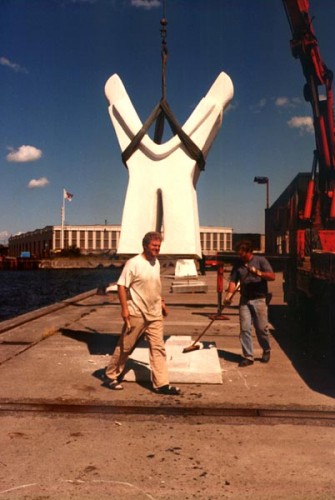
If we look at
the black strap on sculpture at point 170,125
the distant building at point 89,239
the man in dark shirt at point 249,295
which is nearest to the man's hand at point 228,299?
the man in dark shirt at point 249,295

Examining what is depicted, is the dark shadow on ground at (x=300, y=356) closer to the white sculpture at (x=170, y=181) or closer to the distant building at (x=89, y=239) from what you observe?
the white sculpture at (x=170, y=181)

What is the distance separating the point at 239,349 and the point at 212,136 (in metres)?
3.31

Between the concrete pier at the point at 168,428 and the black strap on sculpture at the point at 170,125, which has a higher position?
the black strap on sculpture at the point at 170,125

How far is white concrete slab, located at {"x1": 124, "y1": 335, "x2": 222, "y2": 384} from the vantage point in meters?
5.94

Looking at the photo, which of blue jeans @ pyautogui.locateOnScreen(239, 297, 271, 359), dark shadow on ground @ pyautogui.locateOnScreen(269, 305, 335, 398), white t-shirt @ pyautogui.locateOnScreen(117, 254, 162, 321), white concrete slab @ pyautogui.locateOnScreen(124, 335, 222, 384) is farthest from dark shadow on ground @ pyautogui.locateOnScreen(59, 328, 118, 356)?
dark shadow on ground @ pyautogui.locateOnScreen(269, 305, 335, 398)

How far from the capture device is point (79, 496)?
3.21 m

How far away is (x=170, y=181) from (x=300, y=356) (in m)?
3.20

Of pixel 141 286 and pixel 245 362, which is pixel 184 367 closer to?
pixel 245 362

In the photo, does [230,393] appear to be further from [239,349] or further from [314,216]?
[314,216]

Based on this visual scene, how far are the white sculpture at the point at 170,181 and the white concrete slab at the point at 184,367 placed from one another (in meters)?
1.83

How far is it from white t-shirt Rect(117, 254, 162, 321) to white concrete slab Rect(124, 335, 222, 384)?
850 mm

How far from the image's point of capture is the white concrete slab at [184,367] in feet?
19.5

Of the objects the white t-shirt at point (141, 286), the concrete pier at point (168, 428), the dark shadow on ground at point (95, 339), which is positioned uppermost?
the white t-shirt at point (141, 286)

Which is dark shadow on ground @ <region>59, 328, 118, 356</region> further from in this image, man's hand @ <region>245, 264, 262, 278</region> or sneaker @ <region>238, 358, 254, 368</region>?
man's hand @ <region>245, 264, 262, 278</region>
